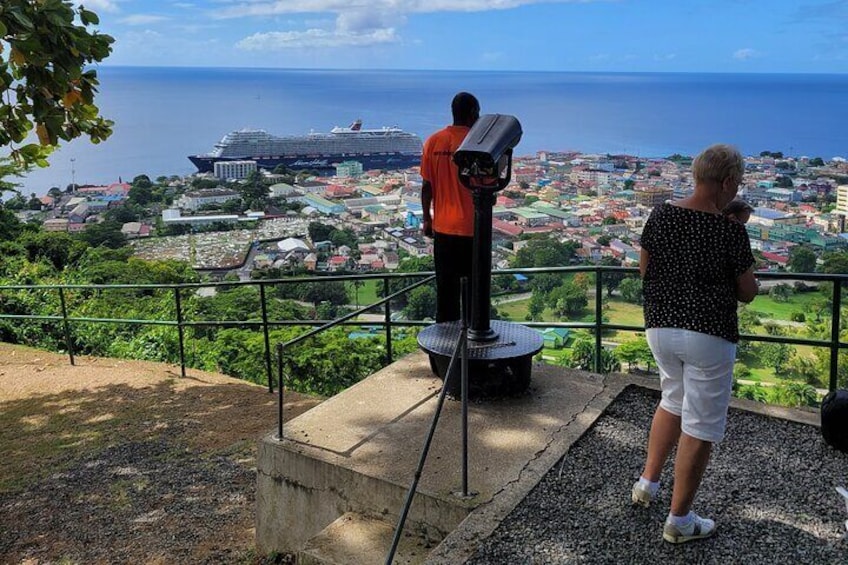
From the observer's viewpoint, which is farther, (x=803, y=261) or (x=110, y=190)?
(x=110, y=190)

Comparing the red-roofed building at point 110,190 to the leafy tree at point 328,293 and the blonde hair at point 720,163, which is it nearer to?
the leafy tree at point 328,293

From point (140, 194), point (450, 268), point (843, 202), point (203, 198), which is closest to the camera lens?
point (450, 268)

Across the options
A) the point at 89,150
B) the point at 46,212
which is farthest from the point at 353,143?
the point at 89,150

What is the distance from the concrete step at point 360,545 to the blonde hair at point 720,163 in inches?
77.2

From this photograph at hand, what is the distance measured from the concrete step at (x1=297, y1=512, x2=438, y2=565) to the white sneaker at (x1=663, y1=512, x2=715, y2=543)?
1.01 metres

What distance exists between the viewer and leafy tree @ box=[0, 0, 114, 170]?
15.8ft

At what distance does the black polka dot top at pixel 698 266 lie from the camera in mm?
2904

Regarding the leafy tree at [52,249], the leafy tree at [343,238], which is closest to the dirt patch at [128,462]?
the leafy tree at [343,238]

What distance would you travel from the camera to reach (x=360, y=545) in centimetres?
350

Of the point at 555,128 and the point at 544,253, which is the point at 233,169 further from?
the point at 544,253

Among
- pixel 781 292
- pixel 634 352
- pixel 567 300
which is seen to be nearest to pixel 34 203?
pixel 567 300

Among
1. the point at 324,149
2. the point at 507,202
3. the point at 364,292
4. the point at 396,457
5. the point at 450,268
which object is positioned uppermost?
the point at 324,149

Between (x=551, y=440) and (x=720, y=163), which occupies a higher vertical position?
(x=720, y=163)

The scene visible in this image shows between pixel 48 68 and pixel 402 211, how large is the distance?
11.5 meters
